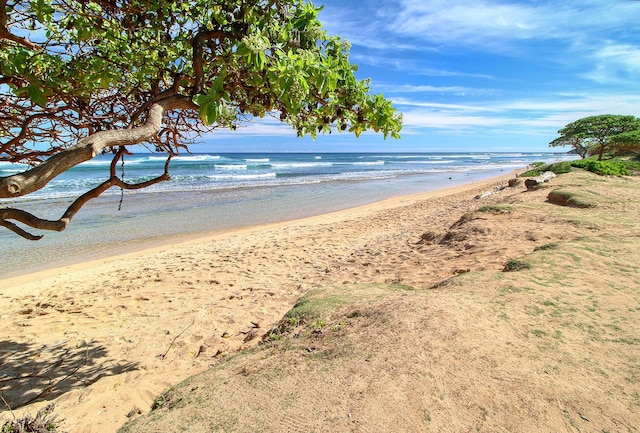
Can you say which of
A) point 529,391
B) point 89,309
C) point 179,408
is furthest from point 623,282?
A: point 89,309

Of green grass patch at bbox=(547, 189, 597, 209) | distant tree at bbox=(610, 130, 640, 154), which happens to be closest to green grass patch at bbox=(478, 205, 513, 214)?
green grass patch at bbox=(547, 189, 597, 209)

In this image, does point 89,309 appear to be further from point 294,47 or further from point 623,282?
point 623,282

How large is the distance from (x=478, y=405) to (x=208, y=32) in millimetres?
3424

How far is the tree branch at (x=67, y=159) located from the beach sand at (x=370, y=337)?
5.56ft

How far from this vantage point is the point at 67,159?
2119 mm

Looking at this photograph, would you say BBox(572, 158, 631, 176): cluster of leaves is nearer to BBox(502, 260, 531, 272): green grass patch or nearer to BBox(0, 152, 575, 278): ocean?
BBox(0, 152, 575, 278): ocean

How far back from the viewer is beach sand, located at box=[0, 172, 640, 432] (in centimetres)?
222

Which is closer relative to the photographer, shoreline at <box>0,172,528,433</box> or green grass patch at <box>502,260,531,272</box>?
shoreline at <box>0,172,528,433</box>

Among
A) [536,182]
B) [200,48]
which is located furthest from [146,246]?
[536,182]

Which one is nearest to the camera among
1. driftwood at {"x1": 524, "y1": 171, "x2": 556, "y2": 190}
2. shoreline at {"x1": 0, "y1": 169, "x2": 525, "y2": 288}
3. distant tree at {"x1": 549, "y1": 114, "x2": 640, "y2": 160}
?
shoreline at {"x1": 0, "y1": 169, "x2": 525, "y2": 288}

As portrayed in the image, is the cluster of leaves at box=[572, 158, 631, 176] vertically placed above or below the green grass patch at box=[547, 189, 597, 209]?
above

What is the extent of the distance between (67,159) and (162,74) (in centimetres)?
199

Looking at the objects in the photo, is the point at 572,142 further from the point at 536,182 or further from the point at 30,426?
the point at 30,426

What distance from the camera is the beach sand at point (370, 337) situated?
2217 millimetres
